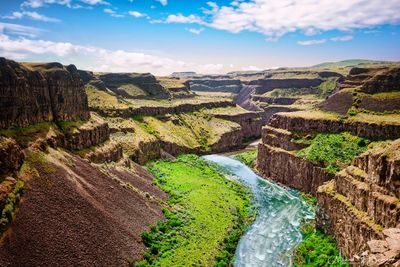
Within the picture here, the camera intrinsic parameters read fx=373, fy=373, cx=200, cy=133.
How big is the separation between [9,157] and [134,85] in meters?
145

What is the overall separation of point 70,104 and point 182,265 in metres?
39.0

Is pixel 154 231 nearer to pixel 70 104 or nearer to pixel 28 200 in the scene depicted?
pixel 28 200

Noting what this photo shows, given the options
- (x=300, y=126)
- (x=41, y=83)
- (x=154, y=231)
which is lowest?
(x=154, y=231)

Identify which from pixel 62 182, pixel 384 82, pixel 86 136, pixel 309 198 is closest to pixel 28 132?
pixel 62 182

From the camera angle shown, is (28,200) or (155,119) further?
(155,119)

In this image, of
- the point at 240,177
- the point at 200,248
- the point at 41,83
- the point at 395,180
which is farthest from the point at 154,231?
the point at 240,177

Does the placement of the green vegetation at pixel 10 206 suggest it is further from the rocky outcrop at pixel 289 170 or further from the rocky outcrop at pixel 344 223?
the rocky outcrop at pixel 289 170

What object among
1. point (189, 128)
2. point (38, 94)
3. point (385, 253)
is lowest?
point (189, 128)

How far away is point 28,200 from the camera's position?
43.6 meters

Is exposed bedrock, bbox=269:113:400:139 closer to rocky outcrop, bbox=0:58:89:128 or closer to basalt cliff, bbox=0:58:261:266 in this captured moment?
basalt cliff, bbox=0:58:261:266

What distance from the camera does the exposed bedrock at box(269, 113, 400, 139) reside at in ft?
277

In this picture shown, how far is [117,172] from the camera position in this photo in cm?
7269

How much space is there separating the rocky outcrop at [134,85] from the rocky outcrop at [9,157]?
13005 centimetres

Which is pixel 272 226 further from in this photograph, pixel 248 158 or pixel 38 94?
pixel 248 158
